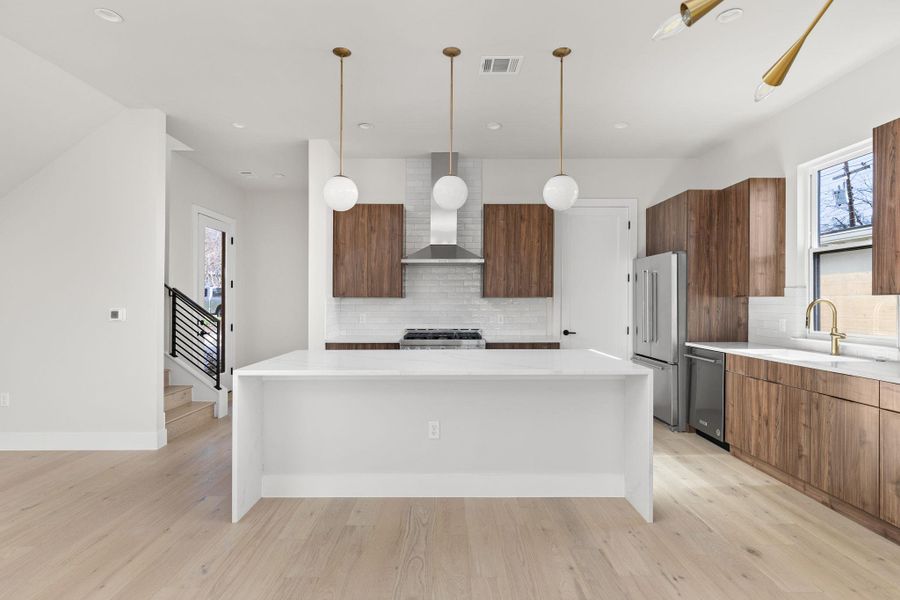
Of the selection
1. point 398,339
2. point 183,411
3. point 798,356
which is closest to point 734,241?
point 798,356

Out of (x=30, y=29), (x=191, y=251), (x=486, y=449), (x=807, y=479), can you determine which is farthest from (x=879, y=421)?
(x=191, y=251)

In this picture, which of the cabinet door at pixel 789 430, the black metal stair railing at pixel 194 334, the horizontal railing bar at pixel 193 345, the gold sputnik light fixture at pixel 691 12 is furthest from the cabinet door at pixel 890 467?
the horizontal railing bar at pixel 193 345

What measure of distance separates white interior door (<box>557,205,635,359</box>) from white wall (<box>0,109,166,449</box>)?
13.0 ft

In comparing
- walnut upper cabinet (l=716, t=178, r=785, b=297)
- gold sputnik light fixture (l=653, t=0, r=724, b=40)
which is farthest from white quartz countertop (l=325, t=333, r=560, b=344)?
gold sputnik light fixture (l=653, t=0, r=724, b=40)

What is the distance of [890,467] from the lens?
256cm

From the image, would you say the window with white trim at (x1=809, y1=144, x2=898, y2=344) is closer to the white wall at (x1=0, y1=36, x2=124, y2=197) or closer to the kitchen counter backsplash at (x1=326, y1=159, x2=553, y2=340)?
the kitchen counter backsplash at (x1=326, y1=159, x2=553, y2=340)

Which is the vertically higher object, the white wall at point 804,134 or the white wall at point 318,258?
the white wall at point 804,134

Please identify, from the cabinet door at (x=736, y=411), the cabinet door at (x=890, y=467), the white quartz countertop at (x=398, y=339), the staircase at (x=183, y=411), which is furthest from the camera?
the white quartz countertop at (x=398, y=339)

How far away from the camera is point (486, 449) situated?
3.11 metres

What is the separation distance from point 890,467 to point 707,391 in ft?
5.79

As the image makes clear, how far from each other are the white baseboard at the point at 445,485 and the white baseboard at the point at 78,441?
1.73 m

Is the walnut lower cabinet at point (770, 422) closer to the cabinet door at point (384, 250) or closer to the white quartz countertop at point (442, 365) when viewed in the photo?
the white quartz countertop at point (442, 365)

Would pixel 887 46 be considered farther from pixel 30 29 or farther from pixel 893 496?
pixel 30 29

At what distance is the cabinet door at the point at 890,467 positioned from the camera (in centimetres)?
252
